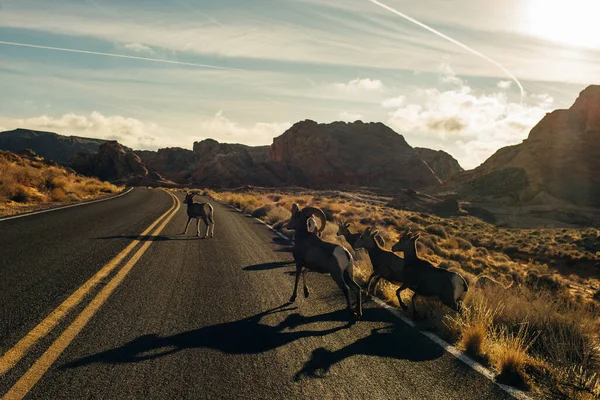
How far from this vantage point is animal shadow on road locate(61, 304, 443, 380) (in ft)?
13.1

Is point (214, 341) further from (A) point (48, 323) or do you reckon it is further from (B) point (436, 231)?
(B) point (436, 231)

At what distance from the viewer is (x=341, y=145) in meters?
134

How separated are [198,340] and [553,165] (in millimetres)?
112412

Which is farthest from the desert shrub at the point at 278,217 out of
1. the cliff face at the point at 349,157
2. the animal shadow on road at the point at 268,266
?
the cliff face at the point at 349,157

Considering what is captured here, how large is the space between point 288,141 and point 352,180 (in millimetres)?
35807

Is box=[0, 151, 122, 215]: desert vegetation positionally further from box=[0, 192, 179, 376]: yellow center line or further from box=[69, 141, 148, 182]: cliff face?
box=[69, 141, 148, 182]: cliff face

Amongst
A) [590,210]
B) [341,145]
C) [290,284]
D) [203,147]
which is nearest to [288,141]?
[341,145]

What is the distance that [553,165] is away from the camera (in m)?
95.6

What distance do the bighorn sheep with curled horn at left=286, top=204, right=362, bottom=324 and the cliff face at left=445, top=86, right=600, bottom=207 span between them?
88313mm

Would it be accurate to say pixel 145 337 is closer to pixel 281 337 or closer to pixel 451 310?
pixel 281 337

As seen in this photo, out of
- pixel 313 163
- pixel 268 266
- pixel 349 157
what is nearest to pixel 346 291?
pixel 268 266

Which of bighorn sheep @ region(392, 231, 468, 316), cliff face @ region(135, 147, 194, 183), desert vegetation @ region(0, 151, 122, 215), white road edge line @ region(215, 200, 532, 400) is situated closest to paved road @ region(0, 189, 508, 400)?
white road edge line @ region(215, 200, 532, 400)

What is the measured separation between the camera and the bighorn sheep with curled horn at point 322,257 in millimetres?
5922

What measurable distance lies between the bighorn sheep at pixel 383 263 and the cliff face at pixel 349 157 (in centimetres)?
11124
